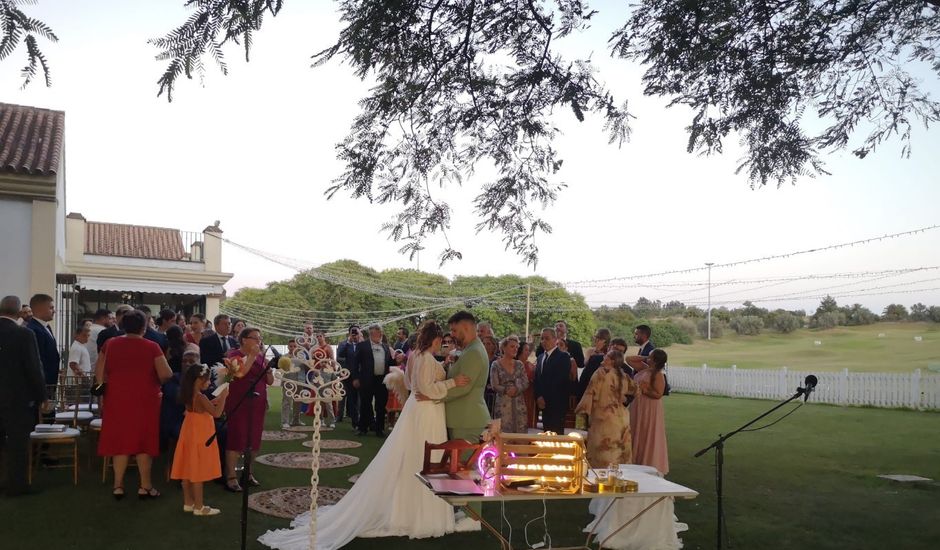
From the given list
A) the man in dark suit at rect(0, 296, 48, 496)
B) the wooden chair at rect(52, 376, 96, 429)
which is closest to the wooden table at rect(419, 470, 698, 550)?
the man in dark suit at rect(0, 296, 48, 496)

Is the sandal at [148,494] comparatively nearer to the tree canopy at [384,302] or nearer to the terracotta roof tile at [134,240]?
the terracotta roof tile at [134,240]

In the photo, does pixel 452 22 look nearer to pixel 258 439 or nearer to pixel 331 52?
pixel 331 52

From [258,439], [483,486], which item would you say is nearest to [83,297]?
[258,439]

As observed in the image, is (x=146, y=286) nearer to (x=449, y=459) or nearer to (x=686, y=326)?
(x=449, y=459)

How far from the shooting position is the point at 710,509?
289 inches

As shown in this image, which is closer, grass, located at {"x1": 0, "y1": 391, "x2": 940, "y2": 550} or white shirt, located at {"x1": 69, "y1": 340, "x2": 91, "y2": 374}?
grass, located at {"x1": 0, "y1": 391, "x2": 940, "y2": 550}

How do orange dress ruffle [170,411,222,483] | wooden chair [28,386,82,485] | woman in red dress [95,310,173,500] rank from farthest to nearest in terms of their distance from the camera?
wooden chair [28,386,82,485]
woman in red dress [95,310,173,500]
orange dress ruffle [170,411,222,483]

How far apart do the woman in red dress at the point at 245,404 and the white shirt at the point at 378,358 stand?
188 inches

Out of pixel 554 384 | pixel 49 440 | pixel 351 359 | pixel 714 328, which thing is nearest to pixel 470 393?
pixel 554 384

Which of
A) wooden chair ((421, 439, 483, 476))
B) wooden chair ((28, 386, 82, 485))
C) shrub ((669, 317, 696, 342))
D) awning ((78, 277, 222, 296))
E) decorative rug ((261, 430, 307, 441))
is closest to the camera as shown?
wooden chair ((421, 439, 483, 476))

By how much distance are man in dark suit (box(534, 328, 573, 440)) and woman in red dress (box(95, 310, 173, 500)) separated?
17.2ft

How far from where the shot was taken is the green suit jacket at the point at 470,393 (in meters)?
6.05

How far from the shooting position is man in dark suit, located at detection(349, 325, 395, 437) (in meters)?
12.3

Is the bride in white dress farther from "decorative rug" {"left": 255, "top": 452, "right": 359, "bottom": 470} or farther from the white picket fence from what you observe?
the white picket fence
